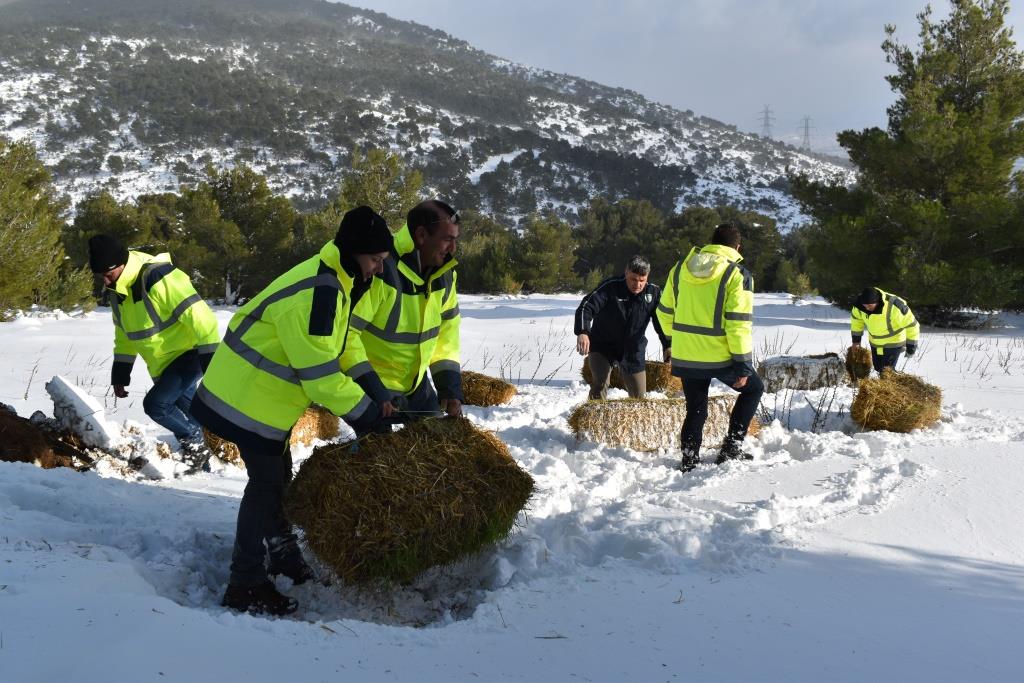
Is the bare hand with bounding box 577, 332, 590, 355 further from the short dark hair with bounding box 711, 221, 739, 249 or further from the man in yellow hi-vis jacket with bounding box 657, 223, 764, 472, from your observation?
the short dark hair with bounding box 711, 221, 739, 249

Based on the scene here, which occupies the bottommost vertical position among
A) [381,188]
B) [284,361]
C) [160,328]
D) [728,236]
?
[160,328]

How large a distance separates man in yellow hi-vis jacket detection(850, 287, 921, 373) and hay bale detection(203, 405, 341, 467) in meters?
6.12

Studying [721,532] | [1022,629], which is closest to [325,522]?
[721,532]

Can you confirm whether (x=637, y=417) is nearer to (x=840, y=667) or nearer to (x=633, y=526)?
(x=633, y=526)

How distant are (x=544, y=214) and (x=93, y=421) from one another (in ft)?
196

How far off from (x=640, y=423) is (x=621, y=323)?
43.9 inches

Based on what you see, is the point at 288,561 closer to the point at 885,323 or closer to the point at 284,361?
the point at 284,361

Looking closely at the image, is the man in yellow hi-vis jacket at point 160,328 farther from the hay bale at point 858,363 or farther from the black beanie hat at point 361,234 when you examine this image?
the hay bale at point 858,363

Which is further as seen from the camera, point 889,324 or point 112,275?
point 889,324

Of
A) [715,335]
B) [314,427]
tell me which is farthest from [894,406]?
[314,427]

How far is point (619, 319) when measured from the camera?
626 centimetres

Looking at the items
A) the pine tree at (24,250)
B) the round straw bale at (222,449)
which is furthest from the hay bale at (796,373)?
the pine tree at (24,250)

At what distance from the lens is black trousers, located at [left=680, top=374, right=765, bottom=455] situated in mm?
4914

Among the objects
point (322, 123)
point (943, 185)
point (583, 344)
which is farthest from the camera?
point (322, 123)
